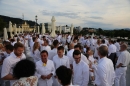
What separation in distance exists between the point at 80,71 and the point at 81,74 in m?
0.09

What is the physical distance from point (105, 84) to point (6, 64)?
8.36 ft

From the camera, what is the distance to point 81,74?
15.1 feet

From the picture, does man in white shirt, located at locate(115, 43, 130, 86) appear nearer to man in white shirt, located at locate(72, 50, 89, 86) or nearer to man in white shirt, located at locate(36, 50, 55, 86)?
man in white shirt, located at locate(72, 50, 89, 86)

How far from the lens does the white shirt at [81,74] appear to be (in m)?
4.54

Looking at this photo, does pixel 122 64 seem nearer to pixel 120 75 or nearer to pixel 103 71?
pixel 120 75

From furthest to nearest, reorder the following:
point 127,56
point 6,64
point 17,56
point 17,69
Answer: point 127,56, point 17,56, point 6,64, point 17,69

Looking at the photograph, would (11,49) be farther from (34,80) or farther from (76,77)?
(34,80)

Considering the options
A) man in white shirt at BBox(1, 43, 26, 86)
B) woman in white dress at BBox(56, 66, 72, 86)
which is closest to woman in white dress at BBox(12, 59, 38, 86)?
woman in white dress at BBox(56, 66, 72, 86)

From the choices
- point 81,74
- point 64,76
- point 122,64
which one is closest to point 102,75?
point 81,74

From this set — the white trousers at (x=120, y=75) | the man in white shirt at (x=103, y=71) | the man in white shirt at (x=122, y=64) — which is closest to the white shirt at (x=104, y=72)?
the man in white shirt at (x=103, y=71)

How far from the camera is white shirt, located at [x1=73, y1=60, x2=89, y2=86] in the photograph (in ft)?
14.9

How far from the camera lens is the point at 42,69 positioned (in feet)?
15.5

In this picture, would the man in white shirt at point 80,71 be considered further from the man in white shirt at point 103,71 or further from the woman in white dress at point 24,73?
the woman in white dress at point 24,73

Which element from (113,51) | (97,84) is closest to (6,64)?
(97,84)
